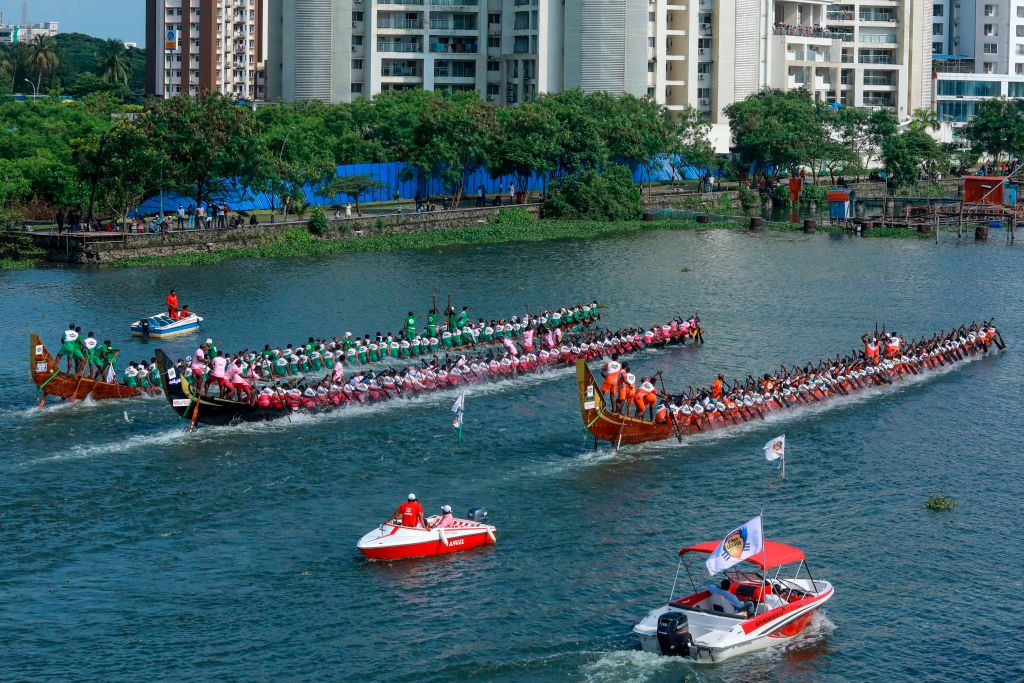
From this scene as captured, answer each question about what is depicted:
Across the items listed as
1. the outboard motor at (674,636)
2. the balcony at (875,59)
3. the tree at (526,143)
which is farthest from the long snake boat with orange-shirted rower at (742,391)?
the balcony at (875,59)

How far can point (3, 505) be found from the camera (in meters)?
38.8

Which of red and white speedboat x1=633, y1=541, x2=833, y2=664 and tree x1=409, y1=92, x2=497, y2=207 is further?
tree x1=409, y1=92, x2=497, y2=207

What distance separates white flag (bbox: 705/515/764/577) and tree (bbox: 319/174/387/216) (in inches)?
2520

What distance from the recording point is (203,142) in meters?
81.2

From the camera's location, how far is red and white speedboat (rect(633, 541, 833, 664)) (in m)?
29.9

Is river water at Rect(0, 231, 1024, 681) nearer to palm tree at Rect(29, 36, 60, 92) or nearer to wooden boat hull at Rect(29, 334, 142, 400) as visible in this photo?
wooden boat hull at Rect(29, 334, 142, 400)

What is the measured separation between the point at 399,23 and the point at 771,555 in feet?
327

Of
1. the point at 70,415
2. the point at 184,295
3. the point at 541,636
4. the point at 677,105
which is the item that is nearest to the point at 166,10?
the point at 677,105

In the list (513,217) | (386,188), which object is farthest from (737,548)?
(386,188)

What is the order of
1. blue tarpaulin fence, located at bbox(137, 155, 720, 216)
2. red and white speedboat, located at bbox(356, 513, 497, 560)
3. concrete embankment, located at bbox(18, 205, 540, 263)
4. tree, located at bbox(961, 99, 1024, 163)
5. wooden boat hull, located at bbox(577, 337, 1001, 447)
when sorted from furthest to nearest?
tree, located at bbox(961, 99, 1024, 163), blue tarpaulin fence, located at bbox(137, 155, 720, 216), concrete embankment, located at bbox(18, 205, 540, 263), wooden boat hull, located at bbox(577, 337, 1001, 447), red and white speedboat, located at bbox(356, 513, 497, 560)

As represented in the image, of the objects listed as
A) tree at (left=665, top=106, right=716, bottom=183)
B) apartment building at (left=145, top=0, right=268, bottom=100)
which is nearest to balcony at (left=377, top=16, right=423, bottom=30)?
tree at (left=665, top=106, right=716, bottom=183)

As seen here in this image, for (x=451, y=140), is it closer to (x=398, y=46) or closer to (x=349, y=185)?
(x=349, y=185)

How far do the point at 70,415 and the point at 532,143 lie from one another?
5481cm

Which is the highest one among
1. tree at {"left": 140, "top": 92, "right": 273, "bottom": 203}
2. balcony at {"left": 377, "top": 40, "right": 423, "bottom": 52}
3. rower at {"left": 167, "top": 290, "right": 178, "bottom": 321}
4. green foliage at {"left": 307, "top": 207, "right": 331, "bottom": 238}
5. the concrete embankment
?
balcony at {"left": 377, "top": 40, "right": 423, "bottom": 52}
